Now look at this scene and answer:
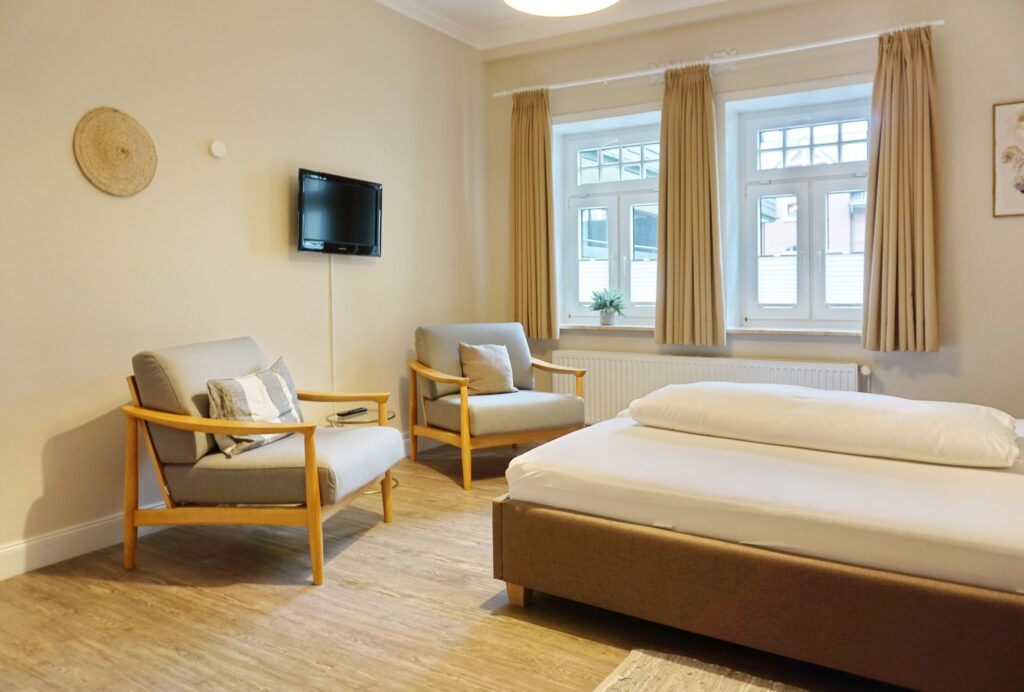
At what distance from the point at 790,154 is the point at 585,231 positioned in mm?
1498

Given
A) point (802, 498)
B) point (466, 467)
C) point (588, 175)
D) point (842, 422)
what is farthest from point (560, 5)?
point (588, 175)

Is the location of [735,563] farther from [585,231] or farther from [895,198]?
[585,231]

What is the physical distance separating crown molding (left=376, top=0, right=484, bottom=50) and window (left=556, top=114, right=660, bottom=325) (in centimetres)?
96

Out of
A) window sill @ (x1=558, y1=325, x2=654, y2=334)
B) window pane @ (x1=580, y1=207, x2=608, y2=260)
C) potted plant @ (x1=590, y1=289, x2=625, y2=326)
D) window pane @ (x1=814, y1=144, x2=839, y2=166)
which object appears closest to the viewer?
window pane @ (x1=814, y1=144, x2=839, y2=166)

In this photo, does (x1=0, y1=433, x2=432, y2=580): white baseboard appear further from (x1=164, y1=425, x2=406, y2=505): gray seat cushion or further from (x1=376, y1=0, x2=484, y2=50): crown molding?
(x1=376, y1=0, x2=484, y2=50): crown molding

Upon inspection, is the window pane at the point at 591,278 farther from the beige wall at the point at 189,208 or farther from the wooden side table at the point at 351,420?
the wooden side table at the point at 351,420

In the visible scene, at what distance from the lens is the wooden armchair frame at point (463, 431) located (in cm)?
397

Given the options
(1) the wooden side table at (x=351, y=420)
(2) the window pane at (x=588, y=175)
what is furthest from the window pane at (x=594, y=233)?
(1) the wooden side table at (x=351, y=420)

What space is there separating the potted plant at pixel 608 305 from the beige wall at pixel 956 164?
37.5 inches

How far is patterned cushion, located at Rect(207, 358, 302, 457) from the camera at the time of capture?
2.91 metres

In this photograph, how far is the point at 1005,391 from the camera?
154 inches

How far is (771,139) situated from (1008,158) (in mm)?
1341

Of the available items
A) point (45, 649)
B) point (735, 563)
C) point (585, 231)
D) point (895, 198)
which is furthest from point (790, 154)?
point (45, 649)

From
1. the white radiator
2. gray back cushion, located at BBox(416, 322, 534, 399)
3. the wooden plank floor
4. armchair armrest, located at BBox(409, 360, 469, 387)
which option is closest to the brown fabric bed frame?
the wooden plank floor
